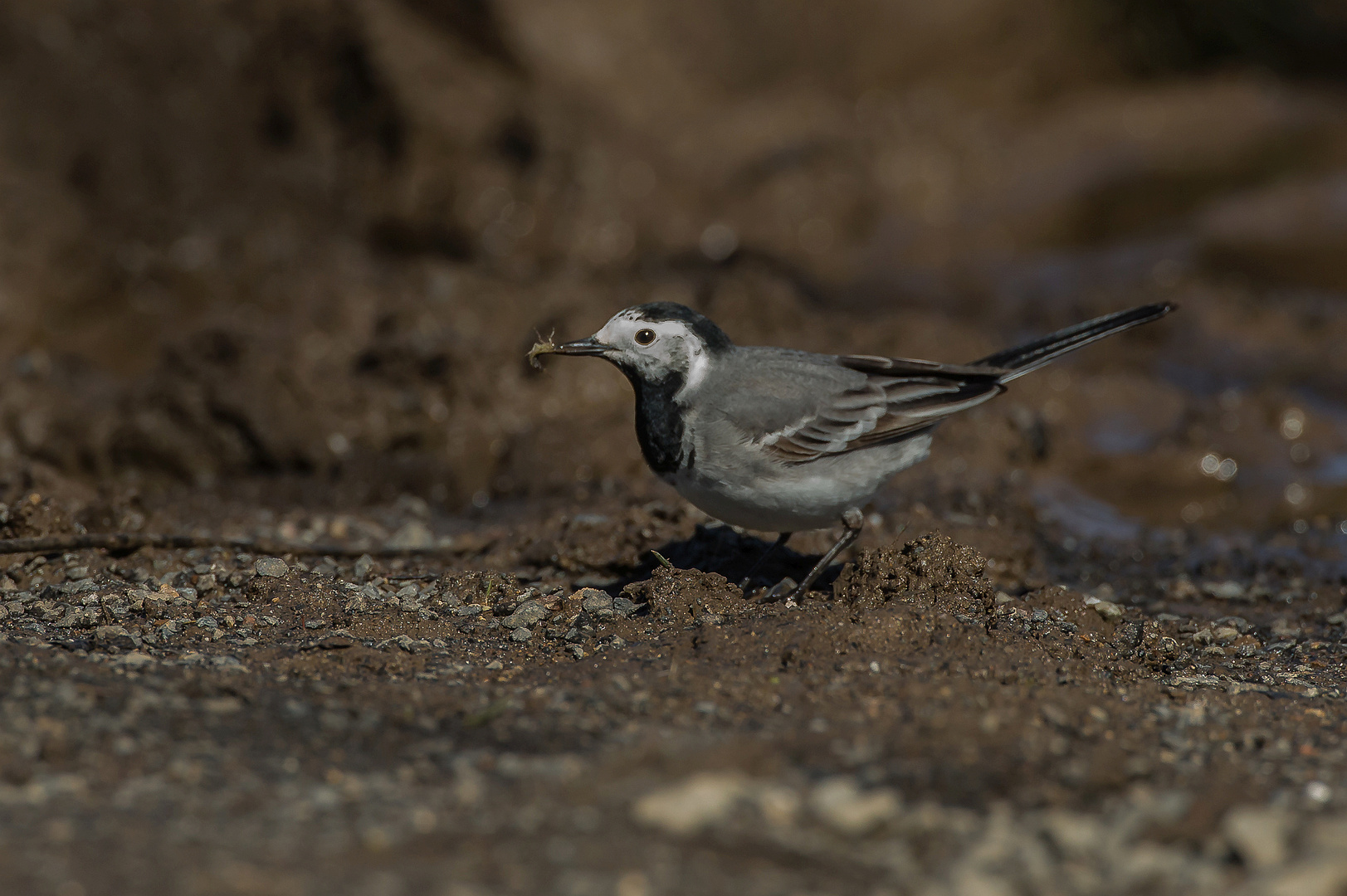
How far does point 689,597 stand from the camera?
18.8 feet

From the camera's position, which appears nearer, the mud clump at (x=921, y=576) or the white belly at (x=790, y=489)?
the mud clump at (x=921, y=576)

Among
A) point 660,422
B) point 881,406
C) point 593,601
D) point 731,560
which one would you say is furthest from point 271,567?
point 881,406

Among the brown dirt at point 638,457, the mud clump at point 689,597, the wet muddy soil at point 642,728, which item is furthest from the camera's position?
the mud clump at point 689,597

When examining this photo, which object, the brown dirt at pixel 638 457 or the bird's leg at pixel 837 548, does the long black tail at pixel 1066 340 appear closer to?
the bird's leg at pixel 837 548

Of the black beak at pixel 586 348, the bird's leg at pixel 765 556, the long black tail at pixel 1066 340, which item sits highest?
the long black tail at pixel 1066 340

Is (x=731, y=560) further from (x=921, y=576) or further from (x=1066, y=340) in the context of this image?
(x=1066, y=340)

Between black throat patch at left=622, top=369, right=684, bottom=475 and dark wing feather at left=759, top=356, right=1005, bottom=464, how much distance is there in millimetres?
418

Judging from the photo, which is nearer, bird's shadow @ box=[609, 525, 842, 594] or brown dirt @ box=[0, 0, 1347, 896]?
brown dirt @ box=[0, 0, 1347, 896]

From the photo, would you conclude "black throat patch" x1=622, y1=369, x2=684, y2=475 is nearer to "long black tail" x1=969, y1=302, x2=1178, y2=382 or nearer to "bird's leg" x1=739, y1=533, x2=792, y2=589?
"bird's leg" x1=739, y1=533, x2=792, y2=589

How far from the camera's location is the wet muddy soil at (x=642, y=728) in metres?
3.32

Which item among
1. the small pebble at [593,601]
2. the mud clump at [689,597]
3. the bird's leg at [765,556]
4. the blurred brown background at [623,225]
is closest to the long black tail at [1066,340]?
the bird's leg at [765,556]

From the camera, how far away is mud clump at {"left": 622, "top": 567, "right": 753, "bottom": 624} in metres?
5.63

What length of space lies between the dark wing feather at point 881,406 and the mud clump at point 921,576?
0.64 m

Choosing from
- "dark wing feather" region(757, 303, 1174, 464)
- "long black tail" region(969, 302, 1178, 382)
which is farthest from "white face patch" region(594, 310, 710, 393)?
"long black tail" region(969, 302, 1178, 382)
